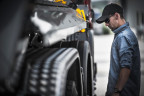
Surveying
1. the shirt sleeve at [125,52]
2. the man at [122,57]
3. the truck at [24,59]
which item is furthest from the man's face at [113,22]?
the truck at [24,59]

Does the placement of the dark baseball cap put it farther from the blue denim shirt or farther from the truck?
the truck

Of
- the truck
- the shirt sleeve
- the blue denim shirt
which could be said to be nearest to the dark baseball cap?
the blue denim shirt

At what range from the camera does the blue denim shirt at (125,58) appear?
2.21 m

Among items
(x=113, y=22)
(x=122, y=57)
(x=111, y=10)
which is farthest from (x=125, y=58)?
(x=111, y=10)

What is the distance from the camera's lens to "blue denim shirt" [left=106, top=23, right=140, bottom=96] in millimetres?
2211

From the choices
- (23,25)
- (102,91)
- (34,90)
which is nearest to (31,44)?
(34,90)

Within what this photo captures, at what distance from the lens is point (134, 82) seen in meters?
2.48

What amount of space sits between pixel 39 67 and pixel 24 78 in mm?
93

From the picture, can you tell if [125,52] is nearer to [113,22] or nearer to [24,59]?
[113,22]

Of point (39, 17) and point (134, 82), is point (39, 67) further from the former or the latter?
point (134, 82)

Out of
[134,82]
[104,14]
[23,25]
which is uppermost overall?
[104,14]

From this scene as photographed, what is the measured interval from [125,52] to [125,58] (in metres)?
0.06

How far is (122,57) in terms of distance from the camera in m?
2.21

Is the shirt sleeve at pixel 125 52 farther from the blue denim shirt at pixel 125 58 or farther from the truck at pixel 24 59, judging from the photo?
the truck at pixel 24 59
